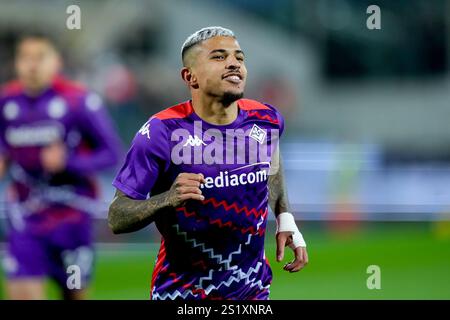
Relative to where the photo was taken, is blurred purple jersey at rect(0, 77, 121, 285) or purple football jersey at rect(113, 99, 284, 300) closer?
purple football jersey at rect(113, 99, 284, 300)

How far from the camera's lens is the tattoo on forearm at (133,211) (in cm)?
450

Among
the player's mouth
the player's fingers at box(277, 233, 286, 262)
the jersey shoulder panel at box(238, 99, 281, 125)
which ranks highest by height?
the player's mouth

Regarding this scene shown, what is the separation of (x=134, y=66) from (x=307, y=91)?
3618 millimetres

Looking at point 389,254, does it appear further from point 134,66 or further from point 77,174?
point 134,66

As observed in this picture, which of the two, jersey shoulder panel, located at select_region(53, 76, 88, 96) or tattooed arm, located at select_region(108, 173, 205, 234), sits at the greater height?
jersey shoulder panel, located at select_region(53, 76, 88, 96)

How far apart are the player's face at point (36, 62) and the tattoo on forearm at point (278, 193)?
116 inches

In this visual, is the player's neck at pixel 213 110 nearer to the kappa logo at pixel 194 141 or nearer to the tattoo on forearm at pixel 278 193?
the kappa logo at pixel 194 141

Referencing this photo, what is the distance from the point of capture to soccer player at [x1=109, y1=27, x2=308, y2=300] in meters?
4.69

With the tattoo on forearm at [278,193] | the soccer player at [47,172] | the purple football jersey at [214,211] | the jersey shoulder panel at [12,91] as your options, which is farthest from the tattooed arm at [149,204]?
the jersey shoulder panel at [12,91]

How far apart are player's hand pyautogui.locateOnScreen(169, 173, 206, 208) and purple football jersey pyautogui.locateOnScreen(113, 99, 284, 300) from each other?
263mm

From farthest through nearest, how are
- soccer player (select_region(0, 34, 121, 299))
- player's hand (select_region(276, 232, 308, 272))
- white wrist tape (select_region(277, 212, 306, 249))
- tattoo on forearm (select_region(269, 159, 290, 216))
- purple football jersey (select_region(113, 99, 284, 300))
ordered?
soccer player (select_region(0, 34, 121, 299)) → tattoo on forearm (select_region(269, 159, 290, 216)) → white wrist tape (select_region(277, 212, 306, 249)) → player's hand (select_region(276, 232, 308, 272)) → purple football jersey (select_region(113, 99, 284, 300))

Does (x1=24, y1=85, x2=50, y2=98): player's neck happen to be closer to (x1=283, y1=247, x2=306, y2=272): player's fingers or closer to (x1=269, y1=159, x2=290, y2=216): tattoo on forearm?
(x1=269, y1=159, x2=290, y2=216): tattoo on forearm

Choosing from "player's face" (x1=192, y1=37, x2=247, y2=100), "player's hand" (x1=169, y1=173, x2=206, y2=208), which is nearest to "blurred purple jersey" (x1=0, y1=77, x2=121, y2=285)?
"player's face" (x1=192, y1=37, x2=247, y2=100)

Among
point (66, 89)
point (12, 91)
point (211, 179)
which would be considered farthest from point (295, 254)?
point (12, 91)
